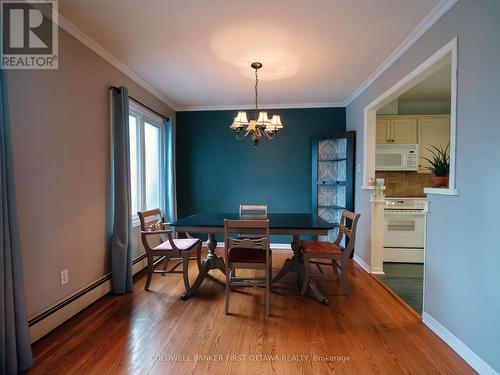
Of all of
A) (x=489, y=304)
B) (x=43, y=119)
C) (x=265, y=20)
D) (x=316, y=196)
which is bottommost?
(x=489, y=304)

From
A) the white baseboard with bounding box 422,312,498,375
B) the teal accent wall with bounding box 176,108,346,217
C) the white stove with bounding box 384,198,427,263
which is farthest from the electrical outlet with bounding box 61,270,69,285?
the white stove with bounding box 384,198,427,263

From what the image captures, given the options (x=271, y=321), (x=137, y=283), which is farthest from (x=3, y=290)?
(x=271, y=321)

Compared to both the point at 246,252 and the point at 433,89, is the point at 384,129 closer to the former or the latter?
the point at 433,89

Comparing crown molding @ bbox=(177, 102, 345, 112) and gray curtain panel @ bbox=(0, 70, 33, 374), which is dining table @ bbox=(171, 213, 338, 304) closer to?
gray curtain panel @ bbox=(0, 70, 33, 374)

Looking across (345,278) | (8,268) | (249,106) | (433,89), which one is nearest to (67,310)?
(8,268)

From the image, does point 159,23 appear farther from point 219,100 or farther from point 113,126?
point 219,100

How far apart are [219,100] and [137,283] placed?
9.91 ft

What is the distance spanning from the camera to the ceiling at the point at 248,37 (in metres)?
1.89

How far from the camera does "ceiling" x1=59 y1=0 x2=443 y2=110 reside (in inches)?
74.3

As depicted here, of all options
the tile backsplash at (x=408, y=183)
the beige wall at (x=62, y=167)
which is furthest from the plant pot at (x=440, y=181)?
the beige wall at (x=62, y=167)

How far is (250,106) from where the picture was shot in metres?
4.44

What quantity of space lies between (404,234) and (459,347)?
2.09 metres

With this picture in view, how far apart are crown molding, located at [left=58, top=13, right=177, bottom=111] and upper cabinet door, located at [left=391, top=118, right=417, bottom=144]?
382 centimetres

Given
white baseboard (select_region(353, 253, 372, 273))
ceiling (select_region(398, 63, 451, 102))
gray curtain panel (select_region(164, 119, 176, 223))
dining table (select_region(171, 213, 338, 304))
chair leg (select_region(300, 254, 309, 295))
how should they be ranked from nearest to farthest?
1. dining table (select_region(171, 213, 338, 304))
2. chair leg (select_region(300, 254, 309, 295))
3. ceiling (select_region(398, 63, 451, 102))
4. white baseboard (select_region(353, 253, 372, 273))
5. gray curtain panel (select_region(164, 119, 176, 223))
